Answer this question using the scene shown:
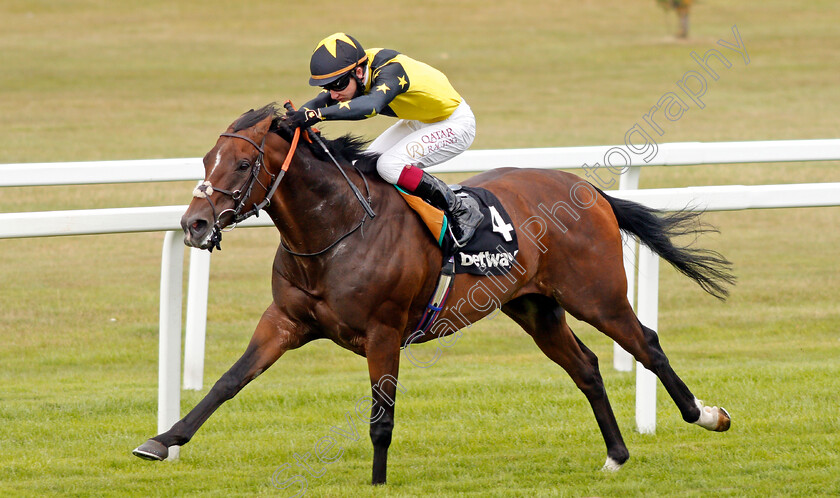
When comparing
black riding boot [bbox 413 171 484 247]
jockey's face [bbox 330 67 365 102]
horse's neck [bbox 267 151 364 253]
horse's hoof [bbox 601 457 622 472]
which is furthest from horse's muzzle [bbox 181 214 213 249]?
Answer: horse's hoof [bbox 601 457 622 472]

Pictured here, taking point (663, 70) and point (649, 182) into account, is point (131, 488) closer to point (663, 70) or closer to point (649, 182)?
point (649, 182)

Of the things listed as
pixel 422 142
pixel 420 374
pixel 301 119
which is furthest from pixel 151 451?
pixel 420 374

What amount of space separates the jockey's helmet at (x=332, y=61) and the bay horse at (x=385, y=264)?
22 centimetres

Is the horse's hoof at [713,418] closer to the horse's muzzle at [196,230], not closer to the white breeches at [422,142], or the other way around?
the white breeches at [422,142]

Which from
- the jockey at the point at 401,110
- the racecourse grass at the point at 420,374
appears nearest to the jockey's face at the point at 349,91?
the jockey at the point at 401,110

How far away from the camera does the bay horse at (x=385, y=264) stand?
13.8 feet

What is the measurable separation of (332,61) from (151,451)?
1.65m

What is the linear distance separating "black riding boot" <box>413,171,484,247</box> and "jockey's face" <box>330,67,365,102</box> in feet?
1.45

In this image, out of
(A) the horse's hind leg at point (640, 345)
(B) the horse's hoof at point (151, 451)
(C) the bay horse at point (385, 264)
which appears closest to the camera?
Result: (B) the horse's hoof at point (151, 451)

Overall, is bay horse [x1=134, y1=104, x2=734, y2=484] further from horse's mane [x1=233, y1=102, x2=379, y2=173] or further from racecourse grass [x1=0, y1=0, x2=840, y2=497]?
racecourse grass [x1=0, y1=0, x2=840, y2=497]

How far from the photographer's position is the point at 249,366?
14.6 ft

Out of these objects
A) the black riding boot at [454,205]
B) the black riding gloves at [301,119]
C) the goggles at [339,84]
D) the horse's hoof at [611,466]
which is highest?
the goggles at [339,84]

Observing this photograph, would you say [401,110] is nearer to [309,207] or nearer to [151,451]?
[309,207]

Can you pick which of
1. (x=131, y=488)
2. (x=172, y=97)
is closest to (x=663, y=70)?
(x=172, y=97)
